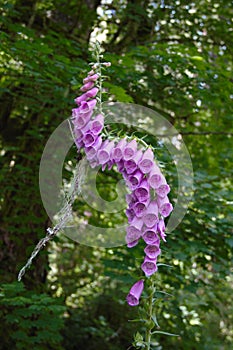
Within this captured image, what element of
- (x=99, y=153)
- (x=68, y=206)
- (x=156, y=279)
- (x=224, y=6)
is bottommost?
(x=156, y=279)

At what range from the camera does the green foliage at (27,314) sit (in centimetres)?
238

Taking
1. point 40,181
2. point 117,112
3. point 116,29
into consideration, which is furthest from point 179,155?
point 116,29

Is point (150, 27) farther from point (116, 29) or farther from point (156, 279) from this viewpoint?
point (156, 279)

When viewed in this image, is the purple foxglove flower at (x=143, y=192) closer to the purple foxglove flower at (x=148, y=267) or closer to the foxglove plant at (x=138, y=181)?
the foxglove plant at (x=138, y=181)

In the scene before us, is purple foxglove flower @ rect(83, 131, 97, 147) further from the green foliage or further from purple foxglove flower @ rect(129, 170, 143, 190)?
the green foliage

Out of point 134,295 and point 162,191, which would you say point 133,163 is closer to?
point 162,191

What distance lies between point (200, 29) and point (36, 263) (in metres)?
2.54

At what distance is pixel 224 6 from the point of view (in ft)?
13.0

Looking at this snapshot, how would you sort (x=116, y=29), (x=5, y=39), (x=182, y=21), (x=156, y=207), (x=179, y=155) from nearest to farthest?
(x=156, y=207)
(x=5, y=39)
(x=179, y=155)
(x=182, y=21)
(x=116, y=29)

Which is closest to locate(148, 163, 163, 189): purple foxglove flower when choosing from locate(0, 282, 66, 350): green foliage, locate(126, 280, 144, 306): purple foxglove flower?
locate(126, 280, 144, 306): purple foxglove flower

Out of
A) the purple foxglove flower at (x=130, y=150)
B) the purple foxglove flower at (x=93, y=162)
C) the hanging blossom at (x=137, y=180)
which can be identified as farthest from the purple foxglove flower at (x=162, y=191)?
the purple foxglove flower at (x=93, y=162)

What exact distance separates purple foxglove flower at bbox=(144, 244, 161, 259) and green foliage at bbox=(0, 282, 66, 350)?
1.21m

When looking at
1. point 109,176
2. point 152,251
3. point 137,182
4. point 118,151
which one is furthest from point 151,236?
point 109,176

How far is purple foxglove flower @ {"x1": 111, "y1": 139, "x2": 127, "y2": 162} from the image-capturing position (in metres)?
1.34
